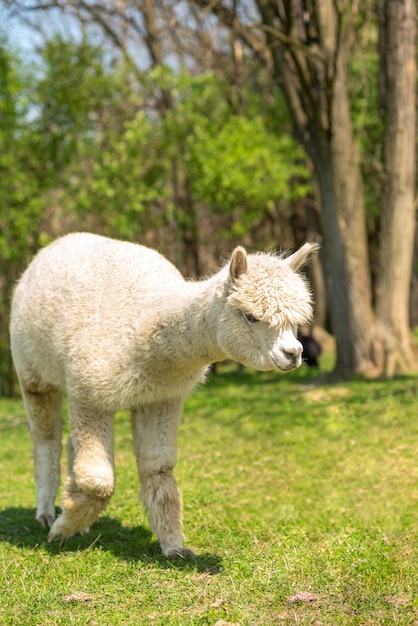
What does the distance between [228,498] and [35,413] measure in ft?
5.44

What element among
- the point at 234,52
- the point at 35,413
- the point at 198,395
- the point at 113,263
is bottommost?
the point at 198,395

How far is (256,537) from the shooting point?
544cm

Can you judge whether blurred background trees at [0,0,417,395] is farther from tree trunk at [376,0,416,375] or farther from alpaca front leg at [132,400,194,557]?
alpaca front leg at [132,400,194,557]

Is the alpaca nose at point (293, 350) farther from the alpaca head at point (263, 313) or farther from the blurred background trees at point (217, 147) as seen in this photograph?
the blurred background trees at point (217, 147)

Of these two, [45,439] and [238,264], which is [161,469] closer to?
[45,439]

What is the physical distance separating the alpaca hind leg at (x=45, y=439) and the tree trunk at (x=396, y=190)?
679cm

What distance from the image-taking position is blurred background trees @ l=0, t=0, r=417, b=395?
12086mm

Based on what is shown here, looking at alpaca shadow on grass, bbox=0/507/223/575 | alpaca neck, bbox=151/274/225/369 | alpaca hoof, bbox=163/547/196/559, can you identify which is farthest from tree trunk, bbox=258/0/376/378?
alpaca neck, bbox=151/274/225/369

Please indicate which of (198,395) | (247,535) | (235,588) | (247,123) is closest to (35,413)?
(247,535)

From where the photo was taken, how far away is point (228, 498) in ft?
21.6

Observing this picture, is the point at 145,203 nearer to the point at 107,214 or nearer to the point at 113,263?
the point at 107,214

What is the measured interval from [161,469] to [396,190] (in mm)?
8009

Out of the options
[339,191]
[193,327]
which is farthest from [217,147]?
[193,327]

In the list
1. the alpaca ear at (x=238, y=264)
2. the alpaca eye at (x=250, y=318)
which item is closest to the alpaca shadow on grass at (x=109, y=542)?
the alpaca eye at (x=250, y=318)
